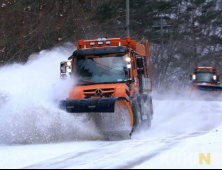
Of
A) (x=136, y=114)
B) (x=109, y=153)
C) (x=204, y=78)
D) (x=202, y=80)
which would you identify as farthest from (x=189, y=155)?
(x=204, y=78)

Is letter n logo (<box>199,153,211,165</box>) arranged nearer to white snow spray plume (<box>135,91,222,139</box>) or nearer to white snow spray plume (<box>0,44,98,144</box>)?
white snow spray plume (<box>0,44,98,144</box>)

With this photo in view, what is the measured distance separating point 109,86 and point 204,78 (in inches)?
1010

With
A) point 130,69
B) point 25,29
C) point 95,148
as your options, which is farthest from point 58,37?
point 95,148

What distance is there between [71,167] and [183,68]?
53.8 meters

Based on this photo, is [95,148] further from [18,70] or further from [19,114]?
[18,70]

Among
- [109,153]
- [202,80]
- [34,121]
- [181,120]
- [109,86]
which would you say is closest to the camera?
[109,153]

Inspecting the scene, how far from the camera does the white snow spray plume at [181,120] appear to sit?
1460 centimetres

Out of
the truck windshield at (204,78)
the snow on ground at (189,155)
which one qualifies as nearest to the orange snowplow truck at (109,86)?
the snow on ground at (189,155)

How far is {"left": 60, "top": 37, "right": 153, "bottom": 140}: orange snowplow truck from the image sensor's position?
12117mm

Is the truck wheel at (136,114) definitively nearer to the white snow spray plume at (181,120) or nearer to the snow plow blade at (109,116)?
the white snow spray plume at (181,120)

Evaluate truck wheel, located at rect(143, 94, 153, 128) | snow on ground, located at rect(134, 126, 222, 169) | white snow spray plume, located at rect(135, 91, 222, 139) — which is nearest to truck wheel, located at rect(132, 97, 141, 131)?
white snow spray plume, located at rect(135, 91, 222, 139)

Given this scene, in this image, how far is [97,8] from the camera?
36000 millimetres

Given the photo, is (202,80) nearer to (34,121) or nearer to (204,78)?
(204,78)

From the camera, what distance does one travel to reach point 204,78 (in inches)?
1487
